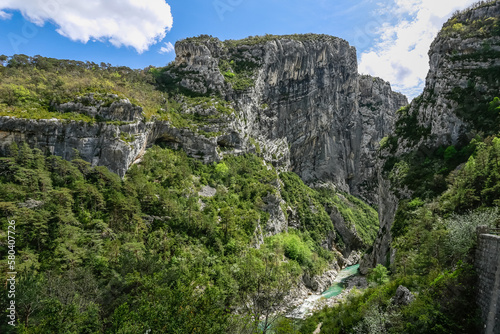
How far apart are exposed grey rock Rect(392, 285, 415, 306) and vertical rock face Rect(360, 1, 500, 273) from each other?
797 inches

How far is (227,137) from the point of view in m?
62.0

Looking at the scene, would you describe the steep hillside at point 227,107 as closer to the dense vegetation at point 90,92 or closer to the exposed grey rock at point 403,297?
the dense vegetation at point 90,92

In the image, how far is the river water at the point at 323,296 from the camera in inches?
1444

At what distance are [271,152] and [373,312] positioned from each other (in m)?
67.6

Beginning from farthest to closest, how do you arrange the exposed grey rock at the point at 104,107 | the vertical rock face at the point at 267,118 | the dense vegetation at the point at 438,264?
the exposed grey rock at the point at 104,107
the vertical rock face at the point at 267,118
the dense vegetation at the point at 438,264

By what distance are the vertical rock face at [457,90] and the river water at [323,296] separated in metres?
8.28

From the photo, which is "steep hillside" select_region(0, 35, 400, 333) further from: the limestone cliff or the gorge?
the limestone cliff

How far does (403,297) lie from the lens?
56.5 feet

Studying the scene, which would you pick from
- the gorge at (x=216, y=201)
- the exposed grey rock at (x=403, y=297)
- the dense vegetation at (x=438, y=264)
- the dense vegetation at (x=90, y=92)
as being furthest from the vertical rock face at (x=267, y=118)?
the exposed grey rock at (x=403, y=297)

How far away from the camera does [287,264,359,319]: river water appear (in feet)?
120

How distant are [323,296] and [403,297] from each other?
30746mm

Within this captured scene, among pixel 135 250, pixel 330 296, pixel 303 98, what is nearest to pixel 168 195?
pixel 135 250

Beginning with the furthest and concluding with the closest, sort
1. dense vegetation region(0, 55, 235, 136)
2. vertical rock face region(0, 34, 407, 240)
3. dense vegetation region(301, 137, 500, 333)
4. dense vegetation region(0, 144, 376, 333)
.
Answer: vertical rock face region(0, 34, 407, 240)
dense vegetation region(0, 55, 235, 136)
dense vegetation region(0, 144, 376, 333)
dense vegetation region(301, 137, 500, 333)

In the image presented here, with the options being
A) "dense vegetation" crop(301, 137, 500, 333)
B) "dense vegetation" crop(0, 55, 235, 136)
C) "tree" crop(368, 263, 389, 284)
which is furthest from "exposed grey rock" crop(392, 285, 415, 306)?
"dense vegetation" crop(0, 55, 235, 136)
